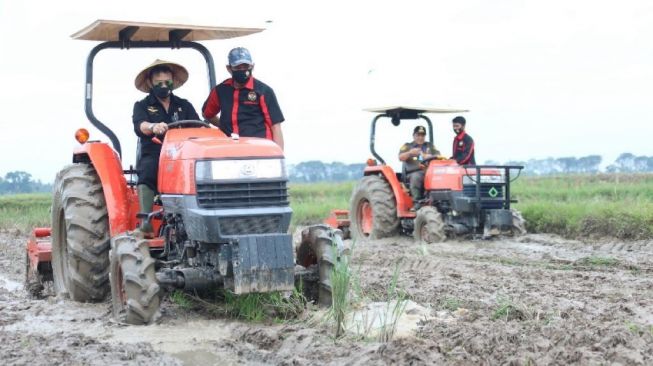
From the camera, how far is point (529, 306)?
21.7 ft

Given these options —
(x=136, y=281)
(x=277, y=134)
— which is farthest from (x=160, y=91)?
(x=136, y=281)

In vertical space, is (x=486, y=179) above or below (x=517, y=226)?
above

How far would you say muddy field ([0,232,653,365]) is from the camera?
503cm

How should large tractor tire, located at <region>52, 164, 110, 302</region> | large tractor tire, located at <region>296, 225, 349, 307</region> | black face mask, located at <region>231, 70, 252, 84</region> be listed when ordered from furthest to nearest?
large tractor tire, located at <region>52, 164, 110, 302</region>
black face mask, located at <region>231, 70, 252, 84</region>
large tractor tire, located at <region>296, 225, 349, 307</region>

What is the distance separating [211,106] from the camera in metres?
7.44

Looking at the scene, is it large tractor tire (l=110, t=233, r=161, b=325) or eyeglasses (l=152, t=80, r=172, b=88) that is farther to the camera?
eyeglasses (l=152, t=80, r=172, b=88)

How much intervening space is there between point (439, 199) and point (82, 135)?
24.3 ft

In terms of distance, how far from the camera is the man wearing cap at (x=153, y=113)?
285 inches

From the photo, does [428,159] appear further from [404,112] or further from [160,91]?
[160,91]

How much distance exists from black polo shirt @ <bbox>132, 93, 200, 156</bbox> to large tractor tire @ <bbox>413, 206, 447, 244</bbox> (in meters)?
6.42

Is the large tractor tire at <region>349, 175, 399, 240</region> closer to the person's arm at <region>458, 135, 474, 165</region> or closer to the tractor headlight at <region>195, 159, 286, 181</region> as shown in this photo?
the person's arm at <region>458, 135, 474, 165</region>

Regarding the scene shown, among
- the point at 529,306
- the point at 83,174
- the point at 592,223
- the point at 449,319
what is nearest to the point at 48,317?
the point at 83,174

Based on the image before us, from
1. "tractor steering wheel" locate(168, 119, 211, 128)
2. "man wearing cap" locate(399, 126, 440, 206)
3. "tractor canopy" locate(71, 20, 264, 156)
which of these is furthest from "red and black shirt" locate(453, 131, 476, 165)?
"tractor steering wheel" locate(168, 119, 211, 128)

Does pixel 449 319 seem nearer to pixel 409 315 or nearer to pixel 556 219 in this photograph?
pixel 409 315
